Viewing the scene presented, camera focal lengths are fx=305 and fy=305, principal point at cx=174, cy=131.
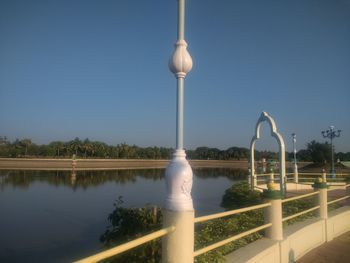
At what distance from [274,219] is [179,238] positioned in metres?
2.68

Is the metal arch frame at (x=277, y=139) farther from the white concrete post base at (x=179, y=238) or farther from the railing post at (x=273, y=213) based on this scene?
the white concrete post base at (x=179, y=238)

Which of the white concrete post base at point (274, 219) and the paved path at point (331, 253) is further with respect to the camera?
the paved path at point (331, 253)

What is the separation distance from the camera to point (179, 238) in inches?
119

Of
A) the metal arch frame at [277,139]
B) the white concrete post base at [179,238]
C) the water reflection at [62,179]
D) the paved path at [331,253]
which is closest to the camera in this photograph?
the white concrete post base at [179,238]

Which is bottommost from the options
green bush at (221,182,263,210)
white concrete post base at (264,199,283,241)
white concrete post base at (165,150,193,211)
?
green bush at (221,182,263,210)

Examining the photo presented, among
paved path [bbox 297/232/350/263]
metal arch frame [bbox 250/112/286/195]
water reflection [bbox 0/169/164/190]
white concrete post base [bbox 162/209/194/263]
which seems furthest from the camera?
water reflection [bbox 0/169/164/190]

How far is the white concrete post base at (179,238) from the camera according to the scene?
3029mm

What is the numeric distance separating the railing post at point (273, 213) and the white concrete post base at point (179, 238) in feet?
7.80

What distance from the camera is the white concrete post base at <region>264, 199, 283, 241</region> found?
508cm

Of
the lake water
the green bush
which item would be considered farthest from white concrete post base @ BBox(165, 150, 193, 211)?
the green bush

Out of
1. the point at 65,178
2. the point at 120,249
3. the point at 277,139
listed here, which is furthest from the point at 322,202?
the point at 65,178

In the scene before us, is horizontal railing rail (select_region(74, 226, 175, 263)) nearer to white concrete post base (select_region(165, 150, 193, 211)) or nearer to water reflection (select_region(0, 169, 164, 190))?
white concrete post base (select_region(165, 150, 193, 211))

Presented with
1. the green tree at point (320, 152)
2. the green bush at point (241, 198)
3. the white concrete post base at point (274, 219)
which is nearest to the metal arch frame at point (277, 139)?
the green bush at point (241, 198)

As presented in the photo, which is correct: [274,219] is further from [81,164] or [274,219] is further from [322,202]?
[81,164]
